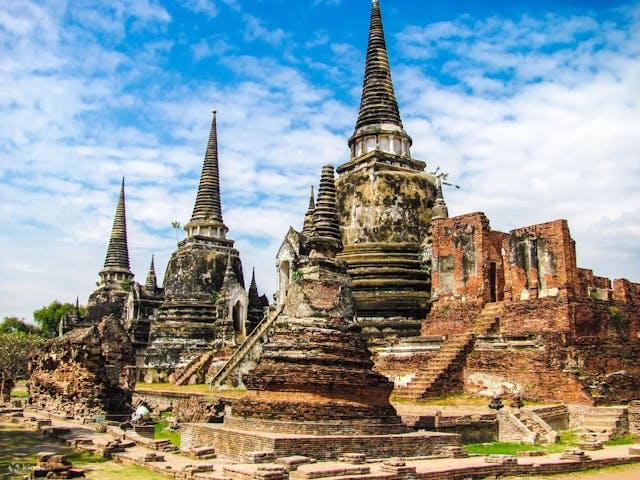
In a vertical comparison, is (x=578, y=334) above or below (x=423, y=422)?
above

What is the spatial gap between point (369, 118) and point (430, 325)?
10236mm

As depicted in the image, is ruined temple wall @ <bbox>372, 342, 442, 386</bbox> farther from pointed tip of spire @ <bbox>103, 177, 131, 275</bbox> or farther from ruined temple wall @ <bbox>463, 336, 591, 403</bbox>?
pointed tip of spire @ <bbox>103, 177, 131, 275</bbox>

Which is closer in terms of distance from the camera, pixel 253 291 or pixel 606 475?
pixel 606 475

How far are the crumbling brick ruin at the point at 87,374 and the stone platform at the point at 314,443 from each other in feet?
21.4

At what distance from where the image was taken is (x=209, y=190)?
3738cm

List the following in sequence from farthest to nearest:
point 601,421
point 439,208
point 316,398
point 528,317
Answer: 1. point 439,208
2. point 528,317
3. point 601,421
4. point 316,398

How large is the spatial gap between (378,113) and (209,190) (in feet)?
41.5

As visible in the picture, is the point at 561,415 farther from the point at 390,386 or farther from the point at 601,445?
the point at 390,386

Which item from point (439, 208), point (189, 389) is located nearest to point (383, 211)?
point (439, 208)

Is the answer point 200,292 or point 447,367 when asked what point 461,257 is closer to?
point 447,367

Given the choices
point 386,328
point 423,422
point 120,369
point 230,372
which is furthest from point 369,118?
point 423,422

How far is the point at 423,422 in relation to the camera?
47.5 feet

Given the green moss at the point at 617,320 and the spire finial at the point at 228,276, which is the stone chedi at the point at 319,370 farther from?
the spire finial at the point at 228,276

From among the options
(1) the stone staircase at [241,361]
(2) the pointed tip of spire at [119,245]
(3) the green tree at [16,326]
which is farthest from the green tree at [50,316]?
(1) the stone staircase at [241,361]
